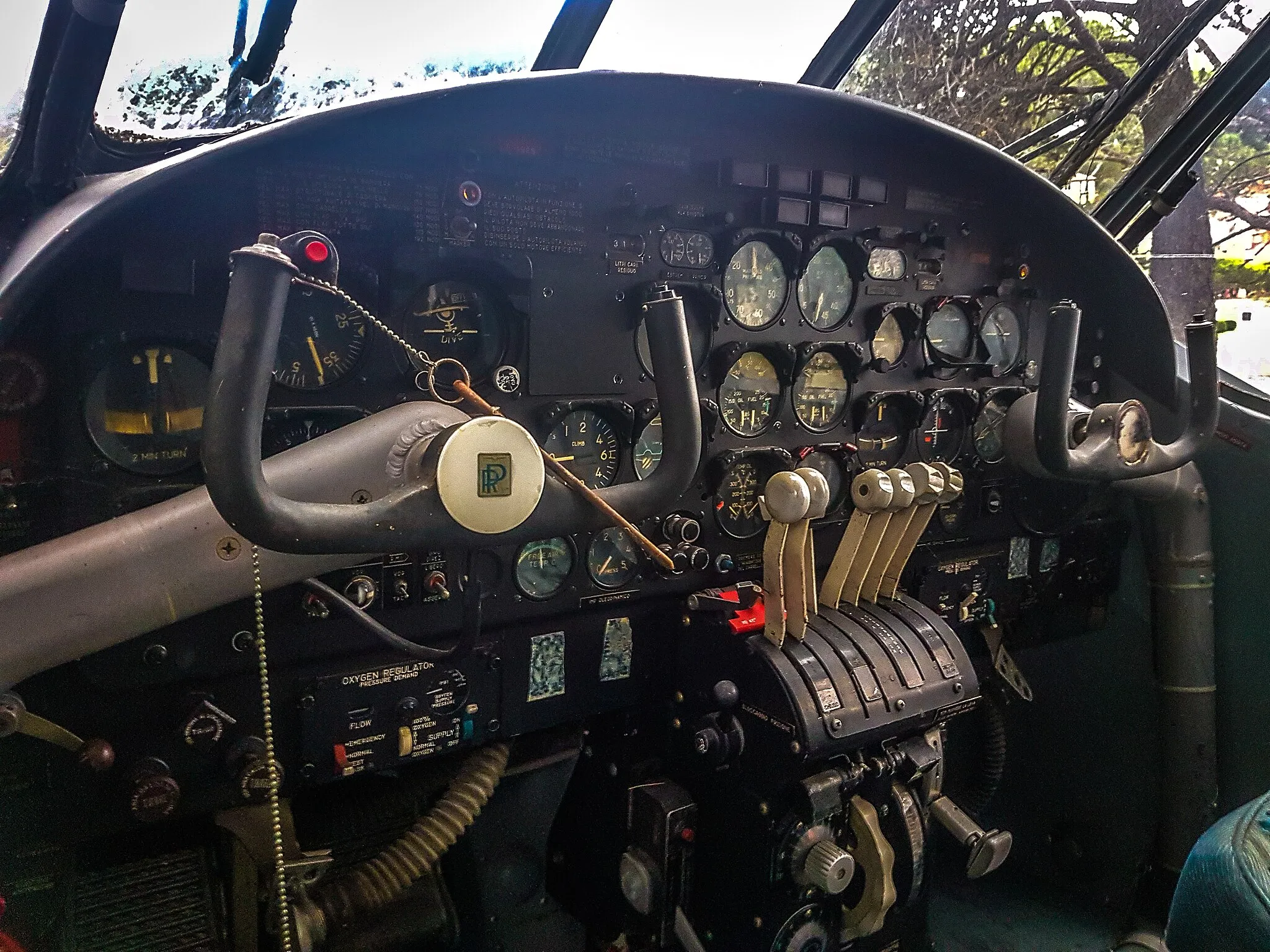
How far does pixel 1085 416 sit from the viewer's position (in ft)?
7.41

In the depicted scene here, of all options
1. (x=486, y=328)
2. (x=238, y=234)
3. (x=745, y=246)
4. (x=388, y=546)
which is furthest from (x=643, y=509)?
(x=745, y=246)

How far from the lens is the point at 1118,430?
7.20 feet

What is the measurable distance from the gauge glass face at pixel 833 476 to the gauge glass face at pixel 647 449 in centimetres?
47

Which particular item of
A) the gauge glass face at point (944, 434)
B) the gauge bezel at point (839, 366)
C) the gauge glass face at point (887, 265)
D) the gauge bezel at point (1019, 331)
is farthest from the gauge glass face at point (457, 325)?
the gauge bezel at point (1019, 331)

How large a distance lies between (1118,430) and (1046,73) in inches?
39.1

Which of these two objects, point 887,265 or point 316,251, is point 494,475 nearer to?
point 316,251

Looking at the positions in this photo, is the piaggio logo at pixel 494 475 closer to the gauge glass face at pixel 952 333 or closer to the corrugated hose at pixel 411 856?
the corrugated hose at pixel 411 856

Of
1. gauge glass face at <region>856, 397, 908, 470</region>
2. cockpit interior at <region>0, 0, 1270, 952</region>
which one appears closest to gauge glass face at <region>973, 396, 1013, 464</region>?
cockpit interior at <region>0, 0, 1270, 952</region>

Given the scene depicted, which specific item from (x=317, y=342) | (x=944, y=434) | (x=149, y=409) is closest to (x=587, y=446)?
(x=317, y=342)

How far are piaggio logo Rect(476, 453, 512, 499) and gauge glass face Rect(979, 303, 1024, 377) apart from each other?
2.00 meters

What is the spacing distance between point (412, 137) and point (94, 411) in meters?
0.75

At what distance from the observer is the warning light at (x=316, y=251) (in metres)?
1.09

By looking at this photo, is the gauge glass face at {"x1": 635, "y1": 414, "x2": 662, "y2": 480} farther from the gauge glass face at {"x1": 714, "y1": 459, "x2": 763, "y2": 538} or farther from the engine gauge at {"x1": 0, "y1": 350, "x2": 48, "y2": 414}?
the engine gauge at {"x1": 0, "y1": 350, "x2": 48, "y2": 414}

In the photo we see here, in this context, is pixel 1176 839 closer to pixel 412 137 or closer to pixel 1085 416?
pixel 1085 416
